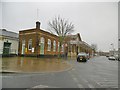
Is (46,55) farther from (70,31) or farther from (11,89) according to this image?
(11,89)

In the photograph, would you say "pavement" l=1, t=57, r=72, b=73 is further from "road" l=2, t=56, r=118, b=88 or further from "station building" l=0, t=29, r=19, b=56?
"station building" l=0, t=29, r=19, b=56

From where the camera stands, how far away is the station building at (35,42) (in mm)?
35500

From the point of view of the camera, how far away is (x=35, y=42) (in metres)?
35.5

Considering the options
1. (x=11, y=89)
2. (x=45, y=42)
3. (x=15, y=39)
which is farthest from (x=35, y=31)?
(x=11, y=89)

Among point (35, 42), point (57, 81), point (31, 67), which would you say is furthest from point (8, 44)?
point (57, 81)

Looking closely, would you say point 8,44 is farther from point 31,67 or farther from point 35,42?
point 31,67

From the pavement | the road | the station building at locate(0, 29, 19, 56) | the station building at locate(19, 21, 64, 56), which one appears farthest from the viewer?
the station building at locate(19, 21, 64, 56)

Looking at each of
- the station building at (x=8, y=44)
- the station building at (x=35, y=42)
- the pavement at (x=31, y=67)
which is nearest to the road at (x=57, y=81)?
the pavement at (x=31, y=67)

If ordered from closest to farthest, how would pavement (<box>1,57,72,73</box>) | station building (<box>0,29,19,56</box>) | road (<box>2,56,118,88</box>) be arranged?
road (<box>2,56,118,88</box>) → pavement (<box>1,57,72,73</box>) → station building (<box>0,29,19,56</box>)

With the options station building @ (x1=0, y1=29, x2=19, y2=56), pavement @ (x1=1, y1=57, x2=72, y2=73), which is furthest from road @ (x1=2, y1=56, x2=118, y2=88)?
station building @ (x1=0, y1=29, x2=19, y2=56)

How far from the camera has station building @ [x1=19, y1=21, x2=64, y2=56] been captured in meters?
35.5

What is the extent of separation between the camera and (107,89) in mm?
7441

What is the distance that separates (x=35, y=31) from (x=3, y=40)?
7356 millimetres

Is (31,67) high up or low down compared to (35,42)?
down
